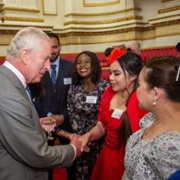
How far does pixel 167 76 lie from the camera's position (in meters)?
1.21

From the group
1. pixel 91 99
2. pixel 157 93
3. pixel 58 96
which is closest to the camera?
pixel 157 93

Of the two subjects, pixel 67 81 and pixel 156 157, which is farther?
pixel 67 81

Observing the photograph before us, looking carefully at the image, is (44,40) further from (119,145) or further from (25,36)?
(119,145)

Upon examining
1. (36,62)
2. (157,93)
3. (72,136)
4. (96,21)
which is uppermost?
(96,21)

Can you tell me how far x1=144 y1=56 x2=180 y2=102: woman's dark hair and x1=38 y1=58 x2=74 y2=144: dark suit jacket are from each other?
1849 mm

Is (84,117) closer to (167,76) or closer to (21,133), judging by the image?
(21,133)

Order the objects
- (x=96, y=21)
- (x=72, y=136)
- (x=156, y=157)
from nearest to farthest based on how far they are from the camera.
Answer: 1. (x=156, y=157)
2. (x=72, y=136)
3. (x=96, y=21)

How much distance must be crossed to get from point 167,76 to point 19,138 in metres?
0.77

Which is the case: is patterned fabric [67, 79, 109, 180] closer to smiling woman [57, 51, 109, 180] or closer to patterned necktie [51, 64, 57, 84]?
smiling woman [57, 51, 109, 180]

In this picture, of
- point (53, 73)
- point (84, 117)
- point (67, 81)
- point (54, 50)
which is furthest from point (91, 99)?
point (54, 50)

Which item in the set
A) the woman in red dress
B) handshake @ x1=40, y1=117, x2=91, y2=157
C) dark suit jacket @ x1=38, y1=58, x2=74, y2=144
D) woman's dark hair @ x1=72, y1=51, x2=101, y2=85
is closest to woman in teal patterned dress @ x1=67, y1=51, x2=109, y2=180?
woman's dark hair @ x1=72, y1=51, x2=101, y2=85

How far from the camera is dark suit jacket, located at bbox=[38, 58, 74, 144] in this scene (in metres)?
2.96

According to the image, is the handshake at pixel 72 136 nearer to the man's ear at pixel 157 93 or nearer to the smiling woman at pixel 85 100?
the smiling woman at pixel 85 100

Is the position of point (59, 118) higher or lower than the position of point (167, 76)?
lower
